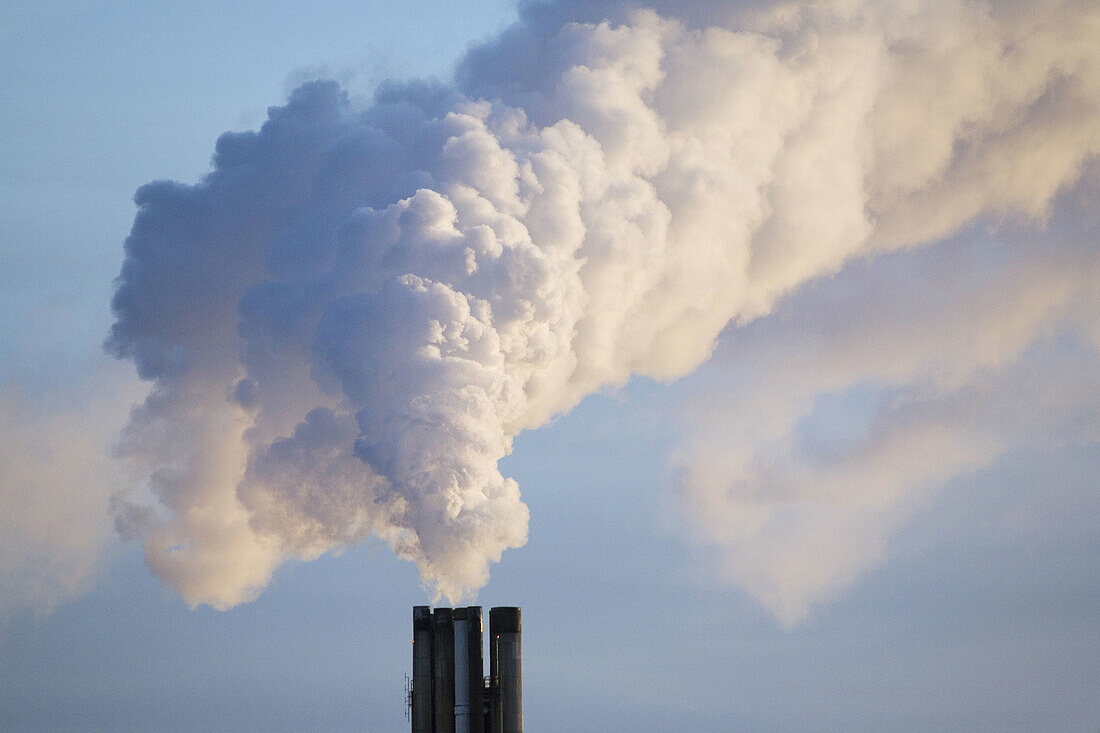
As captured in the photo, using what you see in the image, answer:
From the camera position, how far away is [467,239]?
11806cm

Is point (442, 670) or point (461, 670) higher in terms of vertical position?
point (442, 670)

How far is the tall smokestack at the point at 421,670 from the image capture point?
105 meters

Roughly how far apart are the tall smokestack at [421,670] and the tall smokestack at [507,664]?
13.0ft

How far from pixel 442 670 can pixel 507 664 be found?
402 centimetres

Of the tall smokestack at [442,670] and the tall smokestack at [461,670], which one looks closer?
the tall smokestack at [461,670]

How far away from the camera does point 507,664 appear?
10519 centimetres

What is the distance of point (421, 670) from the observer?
10569cm

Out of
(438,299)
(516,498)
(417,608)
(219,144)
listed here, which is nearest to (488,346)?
(438,299)

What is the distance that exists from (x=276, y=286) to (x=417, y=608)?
3091 cm

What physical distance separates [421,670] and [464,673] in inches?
116

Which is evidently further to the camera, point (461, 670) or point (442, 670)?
point (442, 670)

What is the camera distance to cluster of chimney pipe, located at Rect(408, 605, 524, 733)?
103875mm

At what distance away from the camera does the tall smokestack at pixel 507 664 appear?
4094 inches

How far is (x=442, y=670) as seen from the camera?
105m
